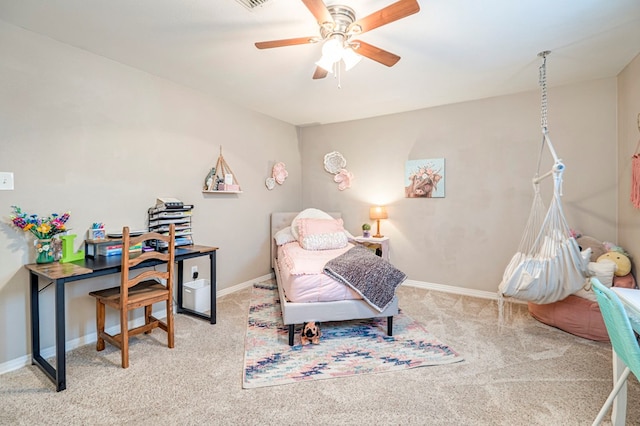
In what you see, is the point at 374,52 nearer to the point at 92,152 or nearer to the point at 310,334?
the point at 310,334

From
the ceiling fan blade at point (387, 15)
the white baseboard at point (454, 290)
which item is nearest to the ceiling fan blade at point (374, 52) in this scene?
the ceiling fan blade at point (387, 15)

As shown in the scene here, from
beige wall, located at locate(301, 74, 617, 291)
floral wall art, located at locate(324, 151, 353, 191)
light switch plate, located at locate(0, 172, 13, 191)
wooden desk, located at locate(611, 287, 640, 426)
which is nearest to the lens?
wooden desk, located at locate(611, 287, 640, 426)

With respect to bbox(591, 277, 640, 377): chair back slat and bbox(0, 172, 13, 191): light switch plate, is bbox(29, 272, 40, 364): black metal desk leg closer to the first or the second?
bbox(0, 172, 13, 191): light switch plate

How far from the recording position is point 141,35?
2.29 metres

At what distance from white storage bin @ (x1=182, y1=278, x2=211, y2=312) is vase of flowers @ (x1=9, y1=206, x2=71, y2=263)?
47.5 inches

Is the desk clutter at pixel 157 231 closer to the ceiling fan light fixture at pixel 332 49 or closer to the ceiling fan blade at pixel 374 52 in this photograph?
the ceiling fan light fixture at pixel 332 49

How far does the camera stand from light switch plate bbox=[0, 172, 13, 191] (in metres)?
2.12

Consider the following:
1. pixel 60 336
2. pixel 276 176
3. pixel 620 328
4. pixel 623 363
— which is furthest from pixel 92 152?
pixel 623 363

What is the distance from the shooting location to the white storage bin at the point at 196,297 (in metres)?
3.17

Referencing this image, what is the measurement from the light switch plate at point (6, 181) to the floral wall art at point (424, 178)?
4013 millimetres

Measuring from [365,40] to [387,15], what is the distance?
766mm

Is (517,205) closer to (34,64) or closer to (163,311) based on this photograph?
(163,311)

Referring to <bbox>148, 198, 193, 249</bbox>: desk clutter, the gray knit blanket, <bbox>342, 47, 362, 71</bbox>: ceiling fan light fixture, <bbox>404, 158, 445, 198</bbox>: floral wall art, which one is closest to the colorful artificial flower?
<bbox>148, 198, 193, 249</bbox>: desk clutter

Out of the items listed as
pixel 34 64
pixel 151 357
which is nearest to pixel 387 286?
pixel 151 357
